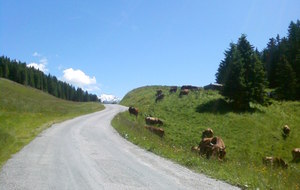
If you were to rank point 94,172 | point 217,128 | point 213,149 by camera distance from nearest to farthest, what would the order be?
point 94,172 < point 213,149 < point 217,128

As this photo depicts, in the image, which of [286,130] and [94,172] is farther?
[286,130]

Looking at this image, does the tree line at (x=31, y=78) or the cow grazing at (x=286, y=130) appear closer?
the cow grazing at (x=286, y=130)

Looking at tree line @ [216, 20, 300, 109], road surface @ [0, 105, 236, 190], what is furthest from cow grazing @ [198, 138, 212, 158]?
tree line @ [216, 20, 300, 109]

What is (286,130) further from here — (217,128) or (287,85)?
(287,85)

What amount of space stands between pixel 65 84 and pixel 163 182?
18636 cm

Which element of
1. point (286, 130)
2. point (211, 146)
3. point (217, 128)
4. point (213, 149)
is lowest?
point (213, 149)

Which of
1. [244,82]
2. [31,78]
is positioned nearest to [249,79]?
[244,82]

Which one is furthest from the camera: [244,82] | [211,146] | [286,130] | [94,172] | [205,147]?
[244,82]

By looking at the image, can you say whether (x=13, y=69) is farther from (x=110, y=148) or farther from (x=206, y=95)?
(x=110, y=148)

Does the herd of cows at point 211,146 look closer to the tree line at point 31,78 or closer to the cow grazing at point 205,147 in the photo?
the cow grazing at point 205,147

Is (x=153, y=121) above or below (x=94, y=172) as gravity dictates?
above

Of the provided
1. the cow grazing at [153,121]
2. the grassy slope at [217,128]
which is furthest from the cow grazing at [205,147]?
the cow grazing at [153,121]

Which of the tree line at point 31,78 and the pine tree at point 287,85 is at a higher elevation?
the tree line at point 31,78

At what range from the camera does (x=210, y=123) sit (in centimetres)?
4206
